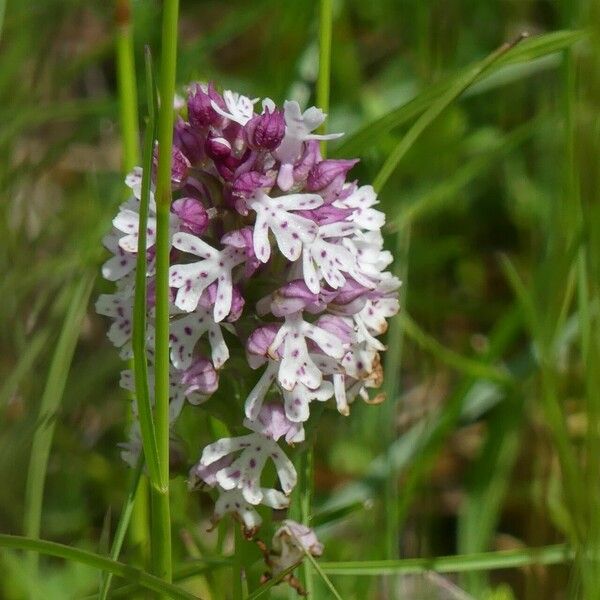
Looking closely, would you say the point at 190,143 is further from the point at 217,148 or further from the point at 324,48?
the point at 324,48

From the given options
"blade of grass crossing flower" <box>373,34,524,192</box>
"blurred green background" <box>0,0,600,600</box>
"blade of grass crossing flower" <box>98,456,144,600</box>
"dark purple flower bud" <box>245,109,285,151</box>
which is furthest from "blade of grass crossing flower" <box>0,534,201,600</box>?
"blade of grass crossing flower" <box>373,34,524,192</box>

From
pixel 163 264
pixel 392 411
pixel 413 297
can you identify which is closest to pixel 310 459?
pixel 392 411

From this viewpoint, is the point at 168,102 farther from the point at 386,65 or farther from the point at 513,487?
the point at 386,65

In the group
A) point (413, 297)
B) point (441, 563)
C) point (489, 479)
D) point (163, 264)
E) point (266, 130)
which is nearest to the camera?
point (163, 264)

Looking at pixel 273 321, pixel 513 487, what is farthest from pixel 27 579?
pixel 513 487

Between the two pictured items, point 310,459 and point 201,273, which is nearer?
point 201,273

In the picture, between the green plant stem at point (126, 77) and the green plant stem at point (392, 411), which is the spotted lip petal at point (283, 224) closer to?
the green plant stem at point (392, 411)

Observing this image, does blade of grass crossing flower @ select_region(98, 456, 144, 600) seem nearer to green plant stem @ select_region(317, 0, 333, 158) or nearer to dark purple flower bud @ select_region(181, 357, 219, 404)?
dark purple flower bud @ select_region(181, 357, 219, 404)
